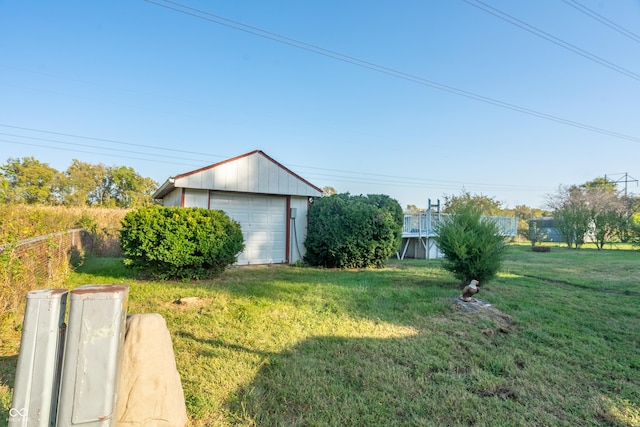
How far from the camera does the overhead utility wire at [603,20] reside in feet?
29.0

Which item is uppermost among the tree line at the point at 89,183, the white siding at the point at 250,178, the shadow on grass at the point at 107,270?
the tree line at the point at 89,183

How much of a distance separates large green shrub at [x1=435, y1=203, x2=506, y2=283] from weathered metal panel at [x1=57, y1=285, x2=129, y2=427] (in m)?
6.05

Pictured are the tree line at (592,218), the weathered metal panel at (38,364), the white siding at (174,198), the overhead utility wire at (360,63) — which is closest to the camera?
the weathered metal panel at (38,364)

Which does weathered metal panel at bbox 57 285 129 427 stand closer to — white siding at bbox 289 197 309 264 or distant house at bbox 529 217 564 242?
white siding at bbox 289 197 309 264

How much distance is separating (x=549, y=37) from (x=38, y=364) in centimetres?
1437

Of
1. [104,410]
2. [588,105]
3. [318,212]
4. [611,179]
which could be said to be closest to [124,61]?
[318,212]

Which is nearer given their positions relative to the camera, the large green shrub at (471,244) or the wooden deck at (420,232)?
the large green shrub at (471,244)

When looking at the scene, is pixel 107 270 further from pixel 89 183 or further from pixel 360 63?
pixel 89 183

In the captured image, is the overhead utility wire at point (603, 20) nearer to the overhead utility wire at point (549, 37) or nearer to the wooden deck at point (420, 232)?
the overhead utility wire at point (549, 37)

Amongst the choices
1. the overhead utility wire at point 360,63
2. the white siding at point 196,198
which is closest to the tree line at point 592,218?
the overhead utility wire at point 360,63

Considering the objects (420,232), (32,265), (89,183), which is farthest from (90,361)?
(89,183)

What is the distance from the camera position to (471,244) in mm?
6180

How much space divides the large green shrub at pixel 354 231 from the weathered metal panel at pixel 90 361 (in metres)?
7.98

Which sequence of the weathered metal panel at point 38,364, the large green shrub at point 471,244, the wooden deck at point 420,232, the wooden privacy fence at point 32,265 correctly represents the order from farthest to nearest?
the wooden deck at point 420,232 < the large green shrub at point 471,244 < the wooden privacy fence at point 32,265 < the weathered metal panel at point 38,364
